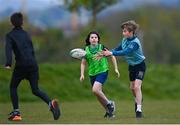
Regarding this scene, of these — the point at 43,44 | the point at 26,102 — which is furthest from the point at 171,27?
the point at 26,102

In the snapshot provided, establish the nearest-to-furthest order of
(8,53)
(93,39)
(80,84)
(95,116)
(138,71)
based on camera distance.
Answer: (8,53) < (93,39) < (138,71) < (95,116) < (80,84)

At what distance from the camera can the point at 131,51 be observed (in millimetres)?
15062

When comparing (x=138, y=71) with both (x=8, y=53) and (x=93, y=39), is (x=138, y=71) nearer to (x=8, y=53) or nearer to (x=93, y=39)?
(x=93, y=39)

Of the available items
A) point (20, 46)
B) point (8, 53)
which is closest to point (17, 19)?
point (20, 46)

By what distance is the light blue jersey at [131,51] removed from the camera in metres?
15.0

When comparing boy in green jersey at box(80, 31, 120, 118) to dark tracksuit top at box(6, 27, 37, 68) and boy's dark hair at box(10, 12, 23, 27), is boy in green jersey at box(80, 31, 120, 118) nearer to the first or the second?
dark tracksuit top at box(6, 27, 37, 68)

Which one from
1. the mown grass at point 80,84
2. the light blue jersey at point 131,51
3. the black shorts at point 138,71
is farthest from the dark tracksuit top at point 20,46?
the mown grass at point 80,84

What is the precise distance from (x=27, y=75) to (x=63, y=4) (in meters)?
16.8

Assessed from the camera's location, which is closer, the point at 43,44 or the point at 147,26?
the point at 43,44

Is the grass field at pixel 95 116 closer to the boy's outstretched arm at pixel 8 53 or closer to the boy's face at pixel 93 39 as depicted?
the boy's outstretched arm at pixel 8 53

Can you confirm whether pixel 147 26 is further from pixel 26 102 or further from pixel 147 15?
pixel 26 102

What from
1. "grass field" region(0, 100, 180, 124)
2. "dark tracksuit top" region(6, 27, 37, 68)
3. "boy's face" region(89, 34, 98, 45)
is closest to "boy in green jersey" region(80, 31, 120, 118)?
"boy's face" region(89, 34, 98, 45)

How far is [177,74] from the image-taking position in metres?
30.6

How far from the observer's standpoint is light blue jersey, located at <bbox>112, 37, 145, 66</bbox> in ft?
49.3
